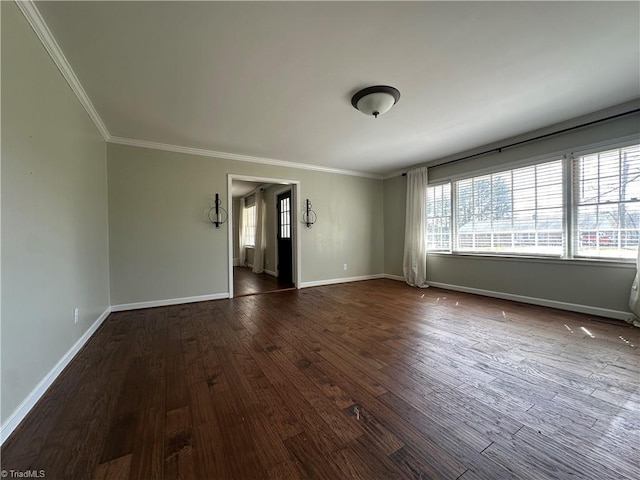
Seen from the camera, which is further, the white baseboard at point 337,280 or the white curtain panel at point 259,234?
the white curtain panel at point 259,234

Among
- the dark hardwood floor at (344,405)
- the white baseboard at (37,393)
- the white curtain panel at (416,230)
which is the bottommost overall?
the dark hardwood floor at (344,405)

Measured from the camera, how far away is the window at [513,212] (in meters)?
3.50

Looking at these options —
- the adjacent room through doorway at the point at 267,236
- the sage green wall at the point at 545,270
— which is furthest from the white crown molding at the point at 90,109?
the sage green wall at the point at 545,270

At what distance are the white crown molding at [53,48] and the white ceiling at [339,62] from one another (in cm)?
5

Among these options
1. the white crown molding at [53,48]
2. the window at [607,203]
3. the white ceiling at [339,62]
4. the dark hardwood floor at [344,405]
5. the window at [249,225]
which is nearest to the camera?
the dark hardwood floor at [344,405]

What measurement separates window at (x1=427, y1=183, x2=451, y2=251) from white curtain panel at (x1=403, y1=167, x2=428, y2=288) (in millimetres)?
175

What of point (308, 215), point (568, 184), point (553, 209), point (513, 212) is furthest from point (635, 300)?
point (308, 215)

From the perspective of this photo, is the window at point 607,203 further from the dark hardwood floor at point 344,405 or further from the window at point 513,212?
the dark hardwood floor at point 344,405

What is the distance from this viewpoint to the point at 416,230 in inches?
201

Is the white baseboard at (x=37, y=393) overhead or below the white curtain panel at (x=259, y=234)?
below

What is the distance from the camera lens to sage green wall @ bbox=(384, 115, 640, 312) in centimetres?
298

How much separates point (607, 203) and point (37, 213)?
18.4 ft

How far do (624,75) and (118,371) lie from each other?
5189 millimetres

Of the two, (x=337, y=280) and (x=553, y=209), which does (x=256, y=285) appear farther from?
(x=553, y=209)
